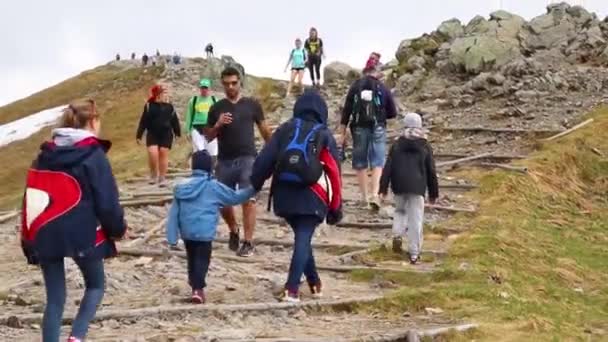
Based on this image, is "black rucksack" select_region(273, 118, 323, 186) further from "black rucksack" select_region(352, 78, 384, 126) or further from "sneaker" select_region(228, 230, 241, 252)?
"black rucksack" select_region(352, 78, 384, 126)

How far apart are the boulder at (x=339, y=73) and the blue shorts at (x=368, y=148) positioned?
64.4 ft

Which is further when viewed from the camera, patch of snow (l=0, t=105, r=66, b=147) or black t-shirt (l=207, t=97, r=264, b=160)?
→ patch of snow (l=0, t=105, r=66, b=147)

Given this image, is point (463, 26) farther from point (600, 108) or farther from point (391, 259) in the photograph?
point (391, 259)

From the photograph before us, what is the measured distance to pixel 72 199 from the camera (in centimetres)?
751

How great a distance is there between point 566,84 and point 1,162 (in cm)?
3673

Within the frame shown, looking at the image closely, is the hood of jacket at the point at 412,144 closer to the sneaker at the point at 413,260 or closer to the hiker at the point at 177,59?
the sneaker at the point at 413,260

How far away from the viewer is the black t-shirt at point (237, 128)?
473 inches

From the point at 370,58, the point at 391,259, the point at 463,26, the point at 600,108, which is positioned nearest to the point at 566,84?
the point at 600,108

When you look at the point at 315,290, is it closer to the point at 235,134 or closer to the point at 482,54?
the point at 235,134

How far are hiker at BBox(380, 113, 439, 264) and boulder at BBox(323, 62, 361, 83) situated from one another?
2296 centimetres

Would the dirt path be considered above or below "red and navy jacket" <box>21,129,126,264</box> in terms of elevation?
below

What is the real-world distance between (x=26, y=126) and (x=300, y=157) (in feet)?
203

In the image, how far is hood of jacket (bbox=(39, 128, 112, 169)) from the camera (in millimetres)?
7504

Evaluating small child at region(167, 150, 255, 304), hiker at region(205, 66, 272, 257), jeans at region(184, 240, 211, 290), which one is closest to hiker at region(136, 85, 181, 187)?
hiker at region(205, 66, 272, 257)
